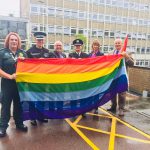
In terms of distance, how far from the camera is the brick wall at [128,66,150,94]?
958 cm

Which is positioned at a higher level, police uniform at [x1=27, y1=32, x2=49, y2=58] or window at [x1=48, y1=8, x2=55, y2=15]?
window at [x1=48, y1=8, x2=55, y2=15]

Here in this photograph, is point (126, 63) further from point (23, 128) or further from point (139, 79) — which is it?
point (139, 79)

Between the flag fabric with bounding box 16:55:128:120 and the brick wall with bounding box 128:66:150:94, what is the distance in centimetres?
380

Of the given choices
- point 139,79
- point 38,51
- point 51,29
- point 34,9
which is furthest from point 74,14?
point 38,51

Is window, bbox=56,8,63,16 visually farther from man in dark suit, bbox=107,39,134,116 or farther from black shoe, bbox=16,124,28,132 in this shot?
black shoe, bbox=16,124,28,132

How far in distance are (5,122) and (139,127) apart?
3.14 metres

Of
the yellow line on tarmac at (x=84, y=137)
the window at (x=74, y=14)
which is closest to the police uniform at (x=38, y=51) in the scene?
the yellow line on tarmac at (x=84, y=137)

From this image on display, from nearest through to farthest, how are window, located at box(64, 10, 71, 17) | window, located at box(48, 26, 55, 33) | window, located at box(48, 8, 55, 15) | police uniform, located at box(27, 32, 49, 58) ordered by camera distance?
police uniform, located at box(27, 32, 49, 58) → window, located at box(48, 8, 55, 15) → window, located at box(48, 26, 55, 33) → window, located at box(64, 10, 71, 17)

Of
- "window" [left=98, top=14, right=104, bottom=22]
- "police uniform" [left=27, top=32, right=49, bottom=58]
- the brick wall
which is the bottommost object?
the brick wall

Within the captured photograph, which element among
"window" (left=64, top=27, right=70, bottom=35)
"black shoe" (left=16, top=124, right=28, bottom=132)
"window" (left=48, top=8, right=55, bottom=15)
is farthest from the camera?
"window" (left=64, top=27, right=70, bottom=35)

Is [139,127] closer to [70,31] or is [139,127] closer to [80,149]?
[80,149]

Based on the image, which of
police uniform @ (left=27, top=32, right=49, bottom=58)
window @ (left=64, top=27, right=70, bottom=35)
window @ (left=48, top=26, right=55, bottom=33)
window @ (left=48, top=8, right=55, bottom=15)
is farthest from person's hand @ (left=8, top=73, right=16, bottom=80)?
window @ (left=64, top=27, right=70, bottom=35)

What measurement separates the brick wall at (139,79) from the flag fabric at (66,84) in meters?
3.80

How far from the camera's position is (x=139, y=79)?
32.8 ft
